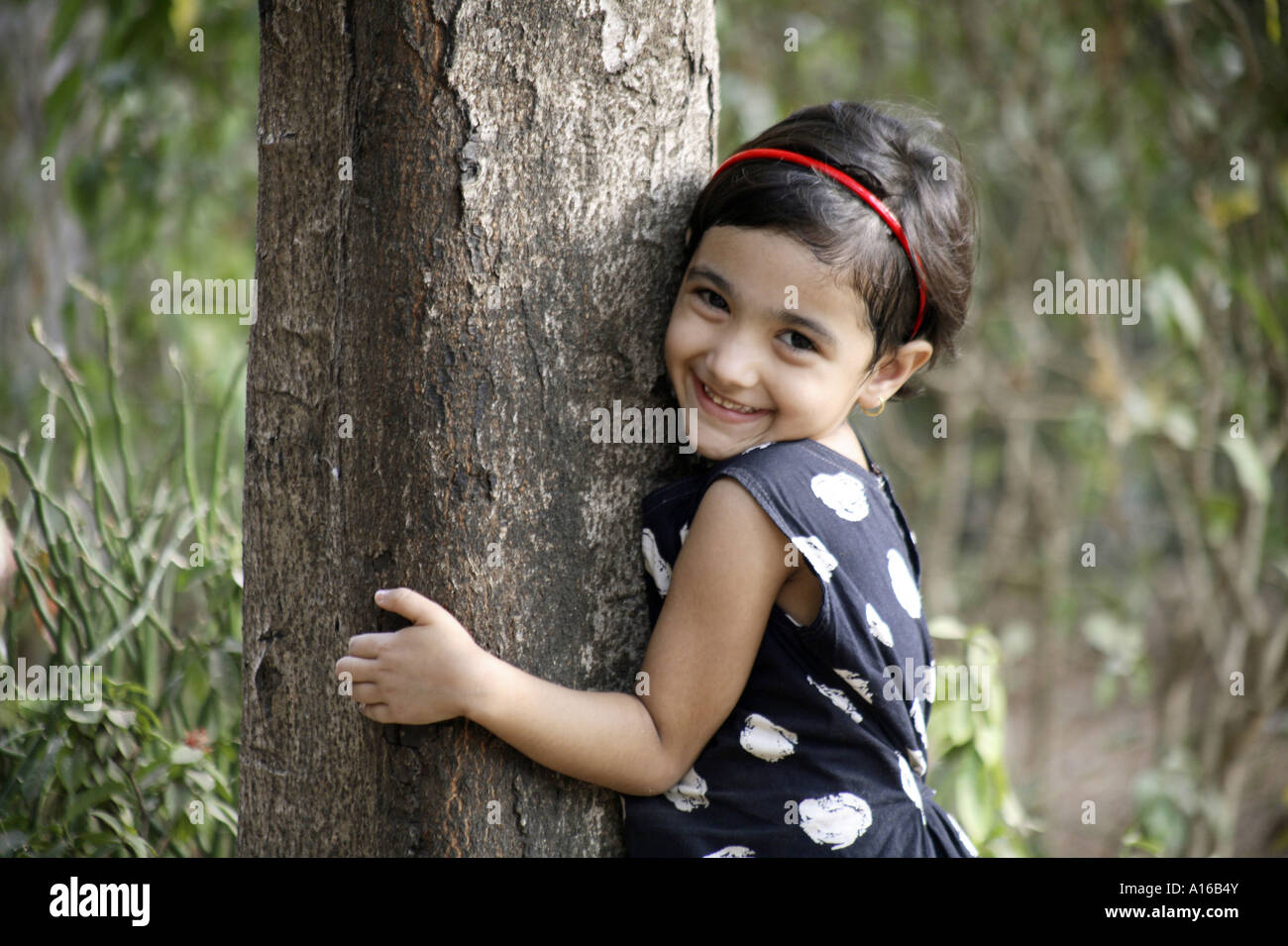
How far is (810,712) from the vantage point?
4.41 ft

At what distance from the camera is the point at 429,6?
1229mm

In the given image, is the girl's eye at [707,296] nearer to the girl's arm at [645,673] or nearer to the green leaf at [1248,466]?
the girl's arm at [645,673]

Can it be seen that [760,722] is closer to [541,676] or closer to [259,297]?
[541,676]

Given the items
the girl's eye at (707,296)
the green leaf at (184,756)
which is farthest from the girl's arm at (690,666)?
the green leaf at (184,756)

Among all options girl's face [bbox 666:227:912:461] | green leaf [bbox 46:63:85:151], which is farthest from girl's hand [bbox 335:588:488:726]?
green leaf [bbox 46:63:85:151]

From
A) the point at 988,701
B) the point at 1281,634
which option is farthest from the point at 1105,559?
the point at 988,701

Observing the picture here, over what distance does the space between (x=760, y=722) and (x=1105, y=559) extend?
4.65 m

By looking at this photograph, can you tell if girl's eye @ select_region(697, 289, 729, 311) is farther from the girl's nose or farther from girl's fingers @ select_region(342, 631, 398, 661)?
girl's fingers @ select_region(342, 631, 398, 661)

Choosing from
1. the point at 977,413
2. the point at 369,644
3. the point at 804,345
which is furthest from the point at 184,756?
the point at 977,413

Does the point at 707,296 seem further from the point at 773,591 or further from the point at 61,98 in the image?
the point at 61,98

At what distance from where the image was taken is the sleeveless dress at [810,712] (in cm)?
131

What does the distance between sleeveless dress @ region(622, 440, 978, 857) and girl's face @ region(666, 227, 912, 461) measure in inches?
1.8

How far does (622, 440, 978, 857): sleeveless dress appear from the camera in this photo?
51.6 inches

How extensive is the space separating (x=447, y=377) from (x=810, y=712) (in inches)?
22.4
